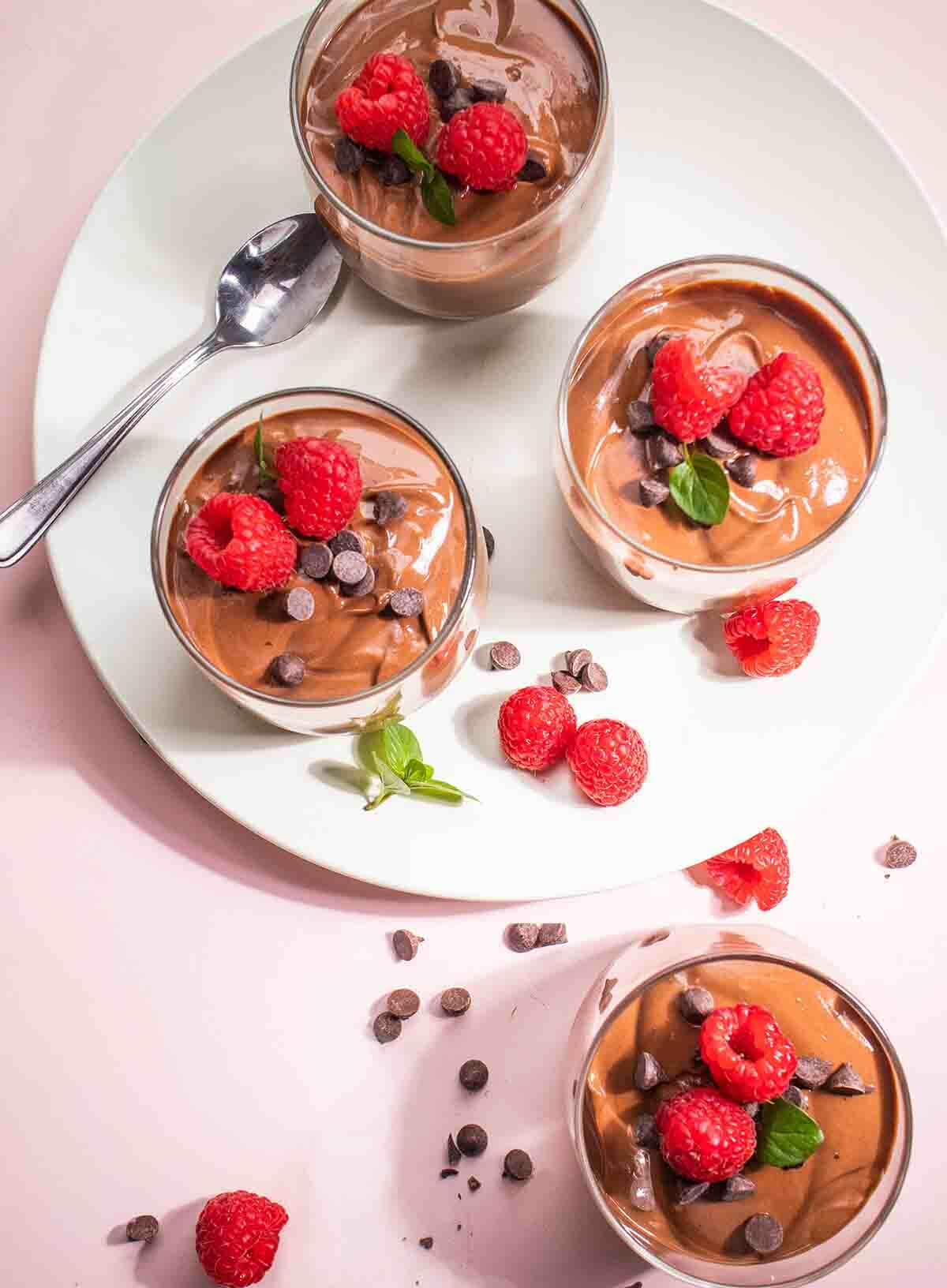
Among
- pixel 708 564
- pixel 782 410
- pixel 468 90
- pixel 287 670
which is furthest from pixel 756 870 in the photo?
pixel 468 90

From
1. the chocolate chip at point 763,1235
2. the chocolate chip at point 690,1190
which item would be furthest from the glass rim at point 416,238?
the chocolate chip at point 763,1235

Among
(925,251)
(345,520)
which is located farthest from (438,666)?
(925,251)

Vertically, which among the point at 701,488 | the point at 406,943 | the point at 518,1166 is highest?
the point at 701,488

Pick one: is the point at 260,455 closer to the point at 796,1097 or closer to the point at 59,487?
the point at 59,487

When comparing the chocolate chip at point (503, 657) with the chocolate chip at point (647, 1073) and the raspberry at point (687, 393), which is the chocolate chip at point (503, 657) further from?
the chocolate chip at point (647, 1073)

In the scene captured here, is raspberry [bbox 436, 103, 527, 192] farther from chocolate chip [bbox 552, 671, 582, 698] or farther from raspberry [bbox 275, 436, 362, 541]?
chocolate chip [bbox 552, 671, 582, 698]

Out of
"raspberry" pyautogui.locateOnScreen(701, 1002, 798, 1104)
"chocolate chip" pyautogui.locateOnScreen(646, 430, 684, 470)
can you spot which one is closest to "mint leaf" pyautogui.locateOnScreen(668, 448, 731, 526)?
"chocolate chip" pyautogui.locateOnScreen(646, 430, 684, 470)
